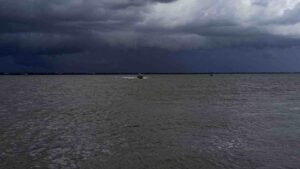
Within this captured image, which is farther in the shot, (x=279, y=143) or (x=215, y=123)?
(x=215, y=123)

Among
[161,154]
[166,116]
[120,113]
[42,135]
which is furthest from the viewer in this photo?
[120,113]

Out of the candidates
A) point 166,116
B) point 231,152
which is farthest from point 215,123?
point 231,152

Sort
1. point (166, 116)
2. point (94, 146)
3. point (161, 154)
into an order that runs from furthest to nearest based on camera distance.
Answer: point (166, 116)
point (94, 146)
point (161, 154)

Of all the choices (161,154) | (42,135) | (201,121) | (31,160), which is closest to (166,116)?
(201,121)

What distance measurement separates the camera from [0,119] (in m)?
38.7

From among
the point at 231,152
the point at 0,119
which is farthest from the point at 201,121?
the point at 0,119

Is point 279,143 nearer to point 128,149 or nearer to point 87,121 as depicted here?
point 128,149

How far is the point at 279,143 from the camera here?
26859 millimetres

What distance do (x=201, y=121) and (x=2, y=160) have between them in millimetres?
22274

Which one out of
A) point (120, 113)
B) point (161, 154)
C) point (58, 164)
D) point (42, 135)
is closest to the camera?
point (58, 164)

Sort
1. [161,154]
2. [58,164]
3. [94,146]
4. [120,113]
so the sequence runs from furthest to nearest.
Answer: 1. [120,113]
2. [94,146]
3. [161,154]
4. [58,164]

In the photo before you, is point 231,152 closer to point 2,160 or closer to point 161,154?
point 161,154

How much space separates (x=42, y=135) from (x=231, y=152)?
1431 centimetres

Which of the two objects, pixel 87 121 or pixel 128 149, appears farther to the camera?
pixel 87 121
